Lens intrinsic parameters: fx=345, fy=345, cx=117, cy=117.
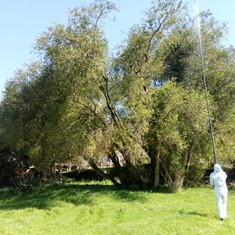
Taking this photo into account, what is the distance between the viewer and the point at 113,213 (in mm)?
11914

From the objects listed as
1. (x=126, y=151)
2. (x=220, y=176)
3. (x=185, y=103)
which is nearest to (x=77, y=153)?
(x=126, y=151)

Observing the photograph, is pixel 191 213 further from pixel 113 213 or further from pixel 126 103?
pixel 126 103

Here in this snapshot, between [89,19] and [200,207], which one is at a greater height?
[89,19]

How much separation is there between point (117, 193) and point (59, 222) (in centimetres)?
440

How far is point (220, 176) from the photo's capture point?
32.0 feet

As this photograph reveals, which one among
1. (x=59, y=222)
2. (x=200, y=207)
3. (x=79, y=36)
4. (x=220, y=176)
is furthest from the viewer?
(x=79, y=36)

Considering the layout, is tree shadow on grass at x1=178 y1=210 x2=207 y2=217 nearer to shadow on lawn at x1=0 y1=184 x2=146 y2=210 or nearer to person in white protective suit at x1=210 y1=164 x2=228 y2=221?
person in white protective suit at x1=210 y1=164 x2=228 y2=221

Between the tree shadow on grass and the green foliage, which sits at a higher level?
the green foliage

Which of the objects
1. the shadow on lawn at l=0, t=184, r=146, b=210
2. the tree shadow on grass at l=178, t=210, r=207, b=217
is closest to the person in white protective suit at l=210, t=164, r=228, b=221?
the tree shadow on grass at l=178, t=210, r=207, b=217

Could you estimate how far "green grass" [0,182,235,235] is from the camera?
9531mm

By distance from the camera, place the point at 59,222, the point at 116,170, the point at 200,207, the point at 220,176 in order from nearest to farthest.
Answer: the point at 220,176, the point at 59,222, the point at 200,207, the point at 116,170

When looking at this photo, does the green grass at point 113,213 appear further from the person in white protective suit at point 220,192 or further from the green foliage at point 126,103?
the green foliage at point 126,103

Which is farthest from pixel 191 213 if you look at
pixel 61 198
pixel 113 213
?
pixel 61 198

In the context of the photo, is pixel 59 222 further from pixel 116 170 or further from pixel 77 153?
pixel 116 170
